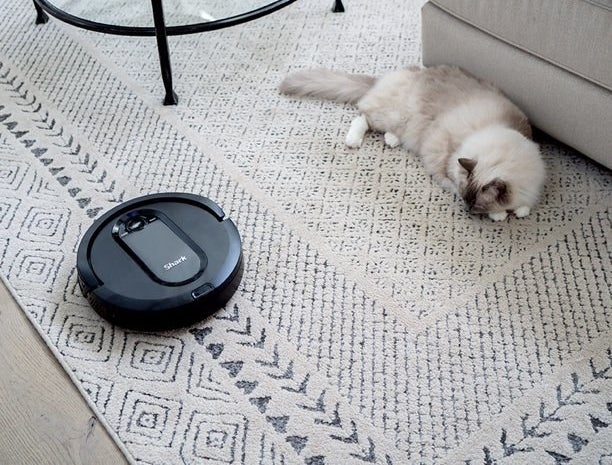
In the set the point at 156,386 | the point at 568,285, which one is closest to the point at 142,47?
the point at 156,386

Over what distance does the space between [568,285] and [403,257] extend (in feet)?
0.96

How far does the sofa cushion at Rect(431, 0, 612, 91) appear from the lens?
1.30m

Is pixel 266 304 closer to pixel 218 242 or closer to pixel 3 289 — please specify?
pixel 218 242

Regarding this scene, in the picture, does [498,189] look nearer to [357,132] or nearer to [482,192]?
[482,192]

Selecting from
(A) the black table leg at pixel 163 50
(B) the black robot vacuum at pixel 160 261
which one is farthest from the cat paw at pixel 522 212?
(A) the black table leg at pixel 163 50

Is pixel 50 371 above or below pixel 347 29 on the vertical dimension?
below

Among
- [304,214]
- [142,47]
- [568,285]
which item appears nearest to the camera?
[568,285]

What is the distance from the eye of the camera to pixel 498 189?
4.50ft

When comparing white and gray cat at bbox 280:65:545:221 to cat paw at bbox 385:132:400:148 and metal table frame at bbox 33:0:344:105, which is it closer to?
cat paw at bbox 385:132:400:148

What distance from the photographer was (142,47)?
6.35 feet

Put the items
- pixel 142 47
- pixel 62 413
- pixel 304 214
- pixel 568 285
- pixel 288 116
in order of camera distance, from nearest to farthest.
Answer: pixel 62 413 < pixel 568 285 < pixel 304 214 < pixel 288 116 < pixel 142 47

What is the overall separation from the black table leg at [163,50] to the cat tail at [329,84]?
27cm

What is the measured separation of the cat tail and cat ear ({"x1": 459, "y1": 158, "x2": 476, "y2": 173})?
38cm

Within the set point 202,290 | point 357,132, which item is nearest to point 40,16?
point 357,132
